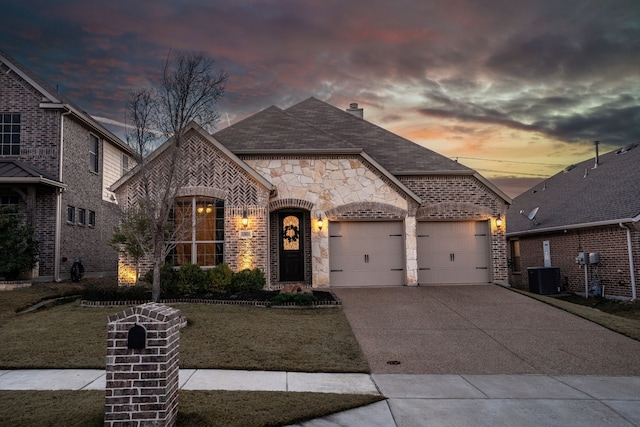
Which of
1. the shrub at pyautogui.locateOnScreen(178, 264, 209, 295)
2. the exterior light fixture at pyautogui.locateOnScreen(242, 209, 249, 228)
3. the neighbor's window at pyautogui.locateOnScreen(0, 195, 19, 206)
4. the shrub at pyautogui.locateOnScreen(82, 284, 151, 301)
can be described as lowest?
the shrub at pyautogui.locateOnScreen(82, 284, 151, 301)

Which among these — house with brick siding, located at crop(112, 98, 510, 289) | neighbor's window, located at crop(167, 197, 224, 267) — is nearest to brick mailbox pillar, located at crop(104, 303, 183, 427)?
house with brick siding, located at crop(112, 98, 510, 289)

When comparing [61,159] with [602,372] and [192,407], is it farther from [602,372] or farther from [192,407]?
[602,372]

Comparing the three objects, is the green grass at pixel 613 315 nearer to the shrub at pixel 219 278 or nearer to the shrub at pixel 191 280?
the shrub at pixel 219 278

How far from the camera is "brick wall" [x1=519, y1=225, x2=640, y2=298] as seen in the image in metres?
16.1

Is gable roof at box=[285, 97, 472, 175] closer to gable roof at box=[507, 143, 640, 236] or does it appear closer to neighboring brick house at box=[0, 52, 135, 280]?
gable roof at box=[507, 143, 640, 236]

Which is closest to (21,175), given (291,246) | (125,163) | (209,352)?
(125,163)

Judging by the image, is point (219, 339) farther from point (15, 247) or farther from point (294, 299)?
point (15, 247)

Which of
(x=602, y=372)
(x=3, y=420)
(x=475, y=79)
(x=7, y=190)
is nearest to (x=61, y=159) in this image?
(x=7, y=190)

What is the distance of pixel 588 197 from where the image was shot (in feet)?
65.4

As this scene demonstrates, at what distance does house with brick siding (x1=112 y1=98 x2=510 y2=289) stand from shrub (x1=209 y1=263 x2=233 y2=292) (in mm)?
820

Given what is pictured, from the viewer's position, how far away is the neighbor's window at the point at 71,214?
1800 cm

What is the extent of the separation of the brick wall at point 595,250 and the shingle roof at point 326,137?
227 inches

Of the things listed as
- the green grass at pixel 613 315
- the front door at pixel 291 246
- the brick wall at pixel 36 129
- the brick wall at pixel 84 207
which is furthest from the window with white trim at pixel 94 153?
the green grass at pixel 613 315

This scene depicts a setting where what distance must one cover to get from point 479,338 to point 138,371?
277 inches
